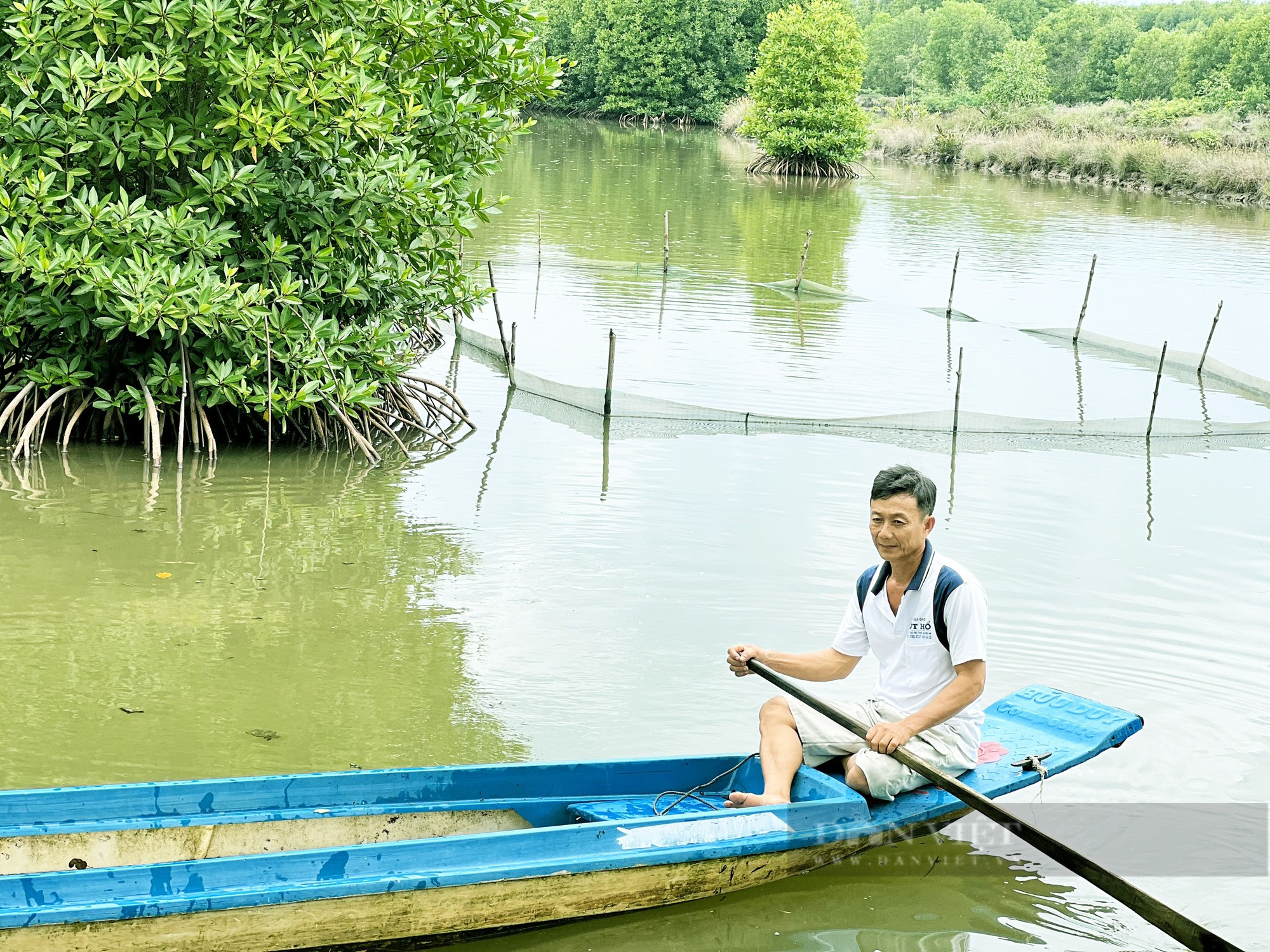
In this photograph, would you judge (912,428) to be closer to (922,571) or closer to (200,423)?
(200,423)

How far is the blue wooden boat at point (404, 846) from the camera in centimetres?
366

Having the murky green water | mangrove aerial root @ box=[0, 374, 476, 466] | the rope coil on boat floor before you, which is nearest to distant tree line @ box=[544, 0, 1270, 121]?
the murky green water

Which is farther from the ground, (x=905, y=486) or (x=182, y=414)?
(x=905, y=486)

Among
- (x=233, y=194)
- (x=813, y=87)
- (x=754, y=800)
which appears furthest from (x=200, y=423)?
(x=813, y=87)

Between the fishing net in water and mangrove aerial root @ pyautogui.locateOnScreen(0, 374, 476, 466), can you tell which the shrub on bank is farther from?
the fishing net in water

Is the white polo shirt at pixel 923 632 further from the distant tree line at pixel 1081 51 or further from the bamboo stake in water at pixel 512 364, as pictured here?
the distant tree line at pixel 1081 51

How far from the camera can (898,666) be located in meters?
4.82

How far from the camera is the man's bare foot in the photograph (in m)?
4.70

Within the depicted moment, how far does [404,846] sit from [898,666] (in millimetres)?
1920

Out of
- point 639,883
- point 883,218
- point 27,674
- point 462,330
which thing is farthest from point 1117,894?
point 883,218

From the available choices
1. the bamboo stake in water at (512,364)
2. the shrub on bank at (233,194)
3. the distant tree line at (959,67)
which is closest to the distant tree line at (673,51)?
the distant tree line at (959,67)

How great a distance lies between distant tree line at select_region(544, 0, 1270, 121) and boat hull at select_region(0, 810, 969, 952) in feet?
163

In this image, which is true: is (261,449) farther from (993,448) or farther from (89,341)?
(993,448)

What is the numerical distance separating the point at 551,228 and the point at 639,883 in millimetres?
21473
